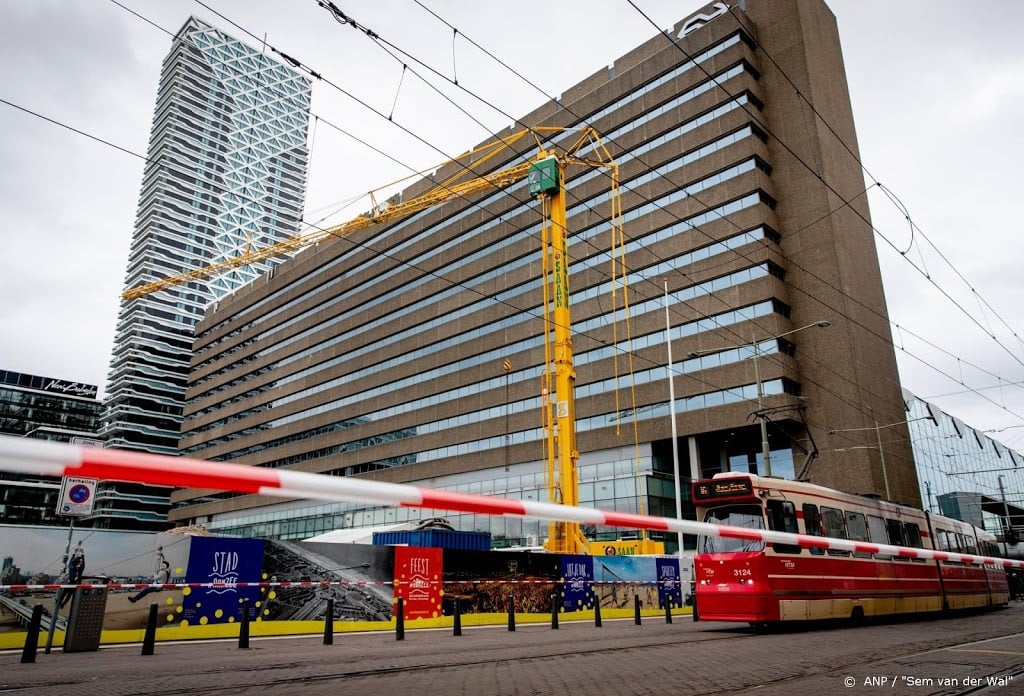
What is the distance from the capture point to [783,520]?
44.4ft

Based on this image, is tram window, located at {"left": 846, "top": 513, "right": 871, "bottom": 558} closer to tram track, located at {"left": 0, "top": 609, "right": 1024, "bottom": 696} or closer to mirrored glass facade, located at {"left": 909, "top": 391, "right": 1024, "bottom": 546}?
tram track, located at {"left": 0, "top": 609, "right": 1024, "bottom": 696}

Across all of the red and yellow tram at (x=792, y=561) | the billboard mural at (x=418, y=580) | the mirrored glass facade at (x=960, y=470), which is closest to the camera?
the red and yellow tram at (x=792, y=561)

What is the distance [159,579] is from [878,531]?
16.8m

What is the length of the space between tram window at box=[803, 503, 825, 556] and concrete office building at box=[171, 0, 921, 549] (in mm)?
14156

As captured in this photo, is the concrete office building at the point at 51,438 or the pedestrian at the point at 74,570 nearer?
the pedestrian at the point at 74,570

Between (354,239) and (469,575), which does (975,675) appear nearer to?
(469,575)

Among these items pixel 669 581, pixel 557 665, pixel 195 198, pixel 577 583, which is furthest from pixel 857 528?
pixel 195 198

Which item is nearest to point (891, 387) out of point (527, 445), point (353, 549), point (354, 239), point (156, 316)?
point (527, 445)

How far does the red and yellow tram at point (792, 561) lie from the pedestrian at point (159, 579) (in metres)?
11.1

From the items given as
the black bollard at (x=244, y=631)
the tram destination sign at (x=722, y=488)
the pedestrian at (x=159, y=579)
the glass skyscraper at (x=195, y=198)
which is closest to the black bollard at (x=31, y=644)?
the black bollard at (x=244, y=631)

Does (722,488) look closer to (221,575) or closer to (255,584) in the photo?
(255,584)

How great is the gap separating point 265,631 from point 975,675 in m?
13.0

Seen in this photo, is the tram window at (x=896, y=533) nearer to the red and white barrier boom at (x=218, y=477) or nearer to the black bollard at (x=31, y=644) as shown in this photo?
the red and white barrier boom at (x=218, y=477)

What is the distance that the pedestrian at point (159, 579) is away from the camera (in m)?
12.9
